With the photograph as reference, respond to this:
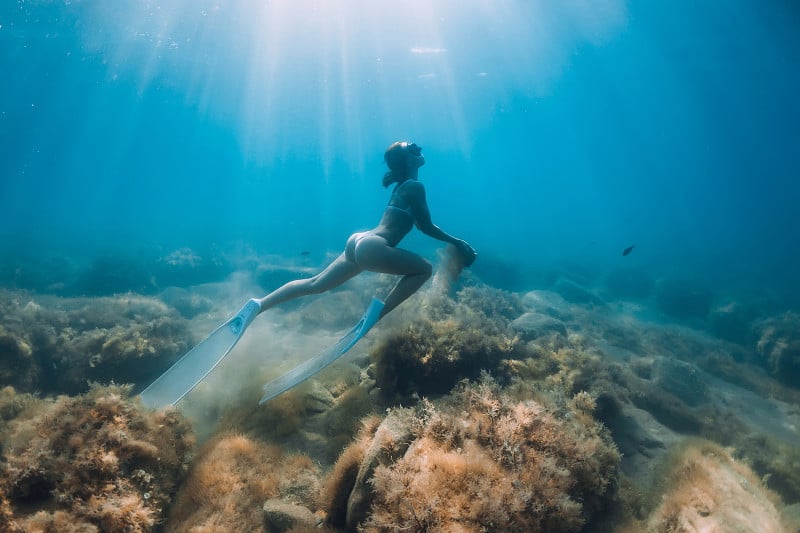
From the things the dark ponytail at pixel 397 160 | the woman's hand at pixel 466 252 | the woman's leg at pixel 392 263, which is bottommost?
the woman's leg at pixel 392 263

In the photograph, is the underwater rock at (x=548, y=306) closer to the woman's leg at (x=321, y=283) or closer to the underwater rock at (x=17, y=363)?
the woman's leg at (x=321, y=283)

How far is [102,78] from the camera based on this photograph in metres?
45.7

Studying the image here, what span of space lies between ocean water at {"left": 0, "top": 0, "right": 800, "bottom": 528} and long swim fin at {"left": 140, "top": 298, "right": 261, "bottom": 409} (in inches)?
169

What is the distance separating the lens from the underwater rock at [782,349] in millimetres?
11586

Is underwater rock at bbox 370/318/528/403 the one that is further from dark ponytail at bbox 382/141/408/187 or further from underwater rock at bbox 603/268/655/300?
underwater rock at bbox 603/268/655/300

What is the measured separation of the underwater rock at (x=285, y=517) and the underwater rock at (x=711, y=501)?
2.99 meters

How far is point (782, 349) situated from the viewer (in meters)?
12.0

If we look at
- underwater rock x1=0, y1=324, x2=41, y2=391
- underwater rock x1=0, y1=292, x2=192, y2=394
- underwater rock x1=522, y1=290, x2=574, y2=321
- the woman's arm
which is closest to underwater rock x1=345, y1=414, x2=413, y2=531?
the woman's arm

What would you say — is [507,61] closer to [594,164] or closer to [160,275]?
[160,275]

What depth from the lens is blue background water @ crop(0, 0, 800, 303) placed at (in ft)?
111

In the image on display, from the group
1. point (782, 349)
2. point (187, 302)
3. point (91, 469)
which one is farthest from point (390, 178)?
point (782, 349)

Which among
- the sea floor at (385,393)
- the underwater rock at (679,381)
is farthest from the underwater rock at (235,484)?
the underwater rock at (679,381)

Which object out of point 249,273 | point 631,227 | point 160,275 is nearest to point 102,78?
point 160,275

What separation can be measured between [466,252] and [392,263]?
144 centimetres
